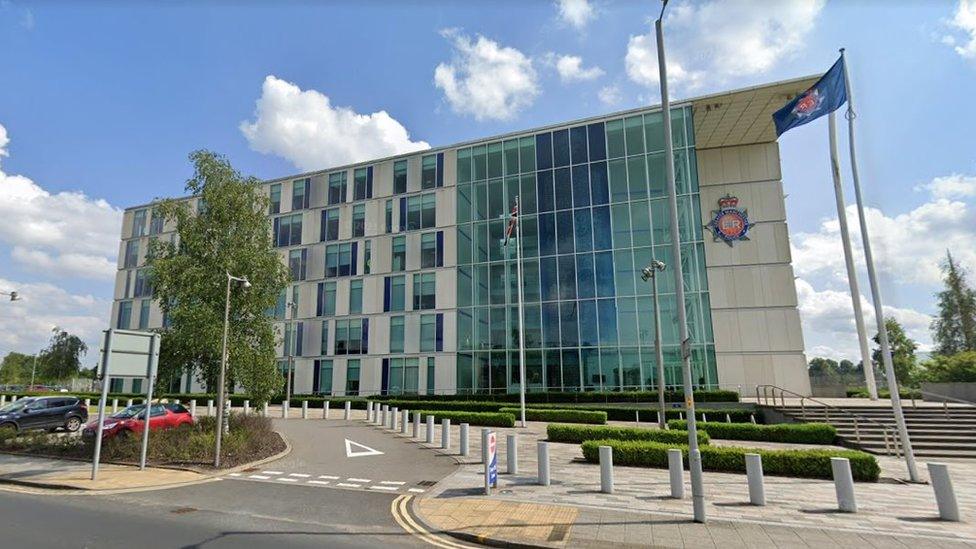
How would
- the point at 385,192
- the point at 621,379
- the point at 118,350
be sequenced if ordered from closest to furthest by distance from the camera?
the point at 118,350, the point at 621,379, the point at 385,192

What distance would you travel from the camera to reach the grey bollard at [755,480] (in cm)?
1005

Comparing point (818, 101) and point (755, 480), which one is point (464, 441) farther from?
point (818, 101)

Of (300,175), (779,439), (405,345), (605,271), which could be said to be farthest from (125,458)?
(300,175)

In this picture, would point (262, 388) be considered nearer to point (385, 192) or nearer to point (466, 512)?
point (466, 512)

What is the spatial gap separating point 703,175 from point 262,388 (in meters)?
35.7

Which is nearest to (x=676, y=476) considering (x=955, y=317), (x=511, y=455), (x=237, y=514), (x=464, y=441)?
(x=511, y=455)

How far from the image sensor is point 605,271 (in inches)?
1449

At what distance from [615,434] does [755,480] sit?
7678 millimetres

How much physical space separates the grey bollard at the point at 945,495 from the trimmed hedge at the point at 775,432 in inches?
415

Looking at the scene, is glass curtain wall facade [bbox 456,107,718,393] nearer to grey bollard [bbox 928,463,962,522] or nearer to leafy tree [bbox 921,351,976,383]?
leafy tree [bbox 921,351,976,383]

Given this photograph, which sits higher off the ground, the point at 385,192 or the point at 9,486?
the point at 385,192

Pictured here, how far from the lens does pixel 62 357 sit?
6362 cm

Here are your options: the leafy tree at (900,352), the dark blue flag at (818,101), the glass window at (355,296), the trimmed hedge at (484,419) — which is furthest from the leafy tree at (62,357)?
the leafy tree at (900,352)

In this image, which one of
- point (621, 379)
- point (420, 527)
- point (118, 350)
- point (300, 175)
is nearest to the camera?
point (420, 527)
